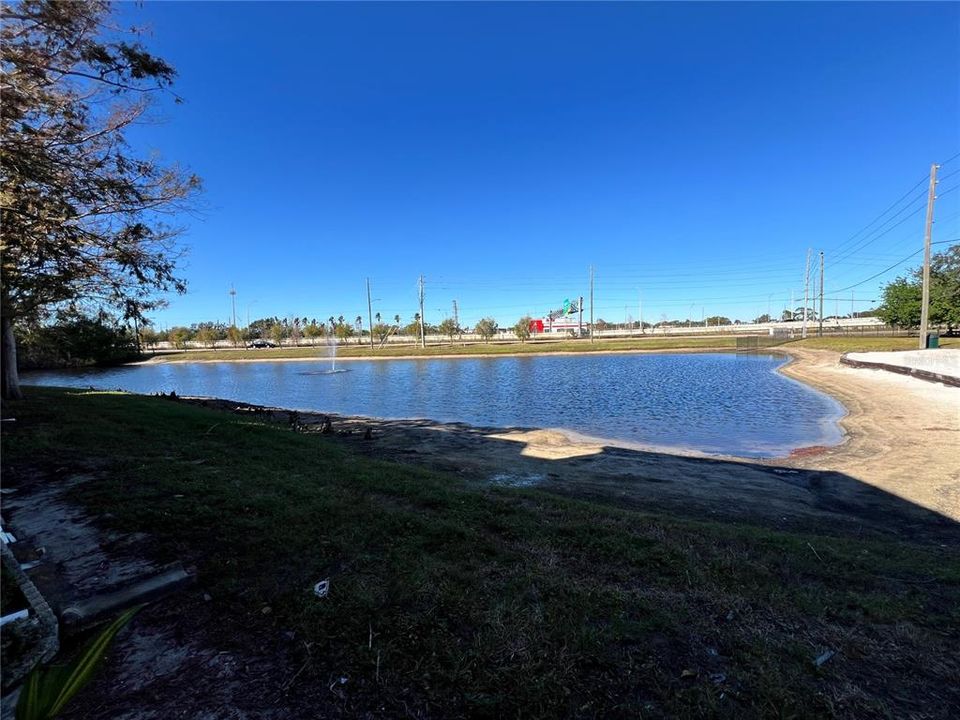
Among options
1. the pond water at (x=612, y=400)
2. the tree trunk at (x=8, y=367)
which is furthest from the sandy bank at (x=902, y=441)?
the tree trunk at (x=8, y=367)

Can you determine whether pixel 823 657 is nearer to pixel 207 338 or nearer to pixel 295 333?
pixel 295 333

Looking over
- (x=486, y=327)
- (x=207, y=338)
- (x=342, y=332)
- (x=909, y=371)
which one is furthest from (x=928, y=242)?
(x=207, y=338)

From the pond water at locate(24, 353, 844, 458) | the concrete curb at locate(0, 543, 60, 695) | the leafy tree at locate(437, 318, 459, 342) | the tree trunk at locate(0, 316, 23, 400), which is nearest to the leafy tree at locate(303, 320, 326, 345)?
the leafy tree at locate(437, 318, 459, 342)

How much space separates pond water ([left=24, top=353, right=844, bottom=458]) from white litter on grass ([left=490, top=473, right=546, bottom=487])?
21.7ft

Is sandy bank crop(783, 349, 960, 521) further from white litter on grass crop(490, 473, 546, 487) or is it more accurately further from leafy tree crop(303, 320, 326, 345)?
leafy tree crop(303, 320, 326, 345)

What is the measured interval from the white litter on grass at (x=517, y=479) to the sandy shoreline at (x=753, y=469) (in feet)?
0.07

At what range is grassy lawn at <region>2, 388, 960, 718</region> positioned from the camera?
90.0 inches

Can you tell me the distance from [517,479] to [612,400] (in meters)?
14.4

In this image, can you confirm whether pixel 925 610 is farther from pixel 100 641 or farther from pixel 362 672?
pixel 100 641

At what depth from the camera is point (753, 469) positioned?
10.2m

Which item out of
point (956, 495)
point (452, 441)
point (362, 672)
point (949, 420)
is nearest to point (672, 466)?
point (956, 495)

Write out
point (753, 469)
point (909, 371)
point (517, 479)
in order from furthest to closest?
point (909, 371) → point (753, 469) → point (517, 479)

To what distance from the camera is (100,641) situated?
1.32 m

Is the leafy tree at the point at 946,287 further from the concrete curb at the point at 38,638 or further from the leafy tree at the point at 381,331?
the leafy tree at the point at 381,331
